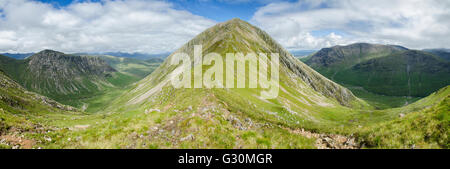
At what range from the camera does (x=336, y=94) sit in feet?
639

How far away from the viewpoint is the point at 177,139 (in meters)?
16.3

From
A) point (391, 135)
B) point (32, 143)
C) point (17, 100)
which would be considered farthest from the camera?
point (17, 100)

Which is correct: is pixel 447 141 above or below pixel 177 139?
above
